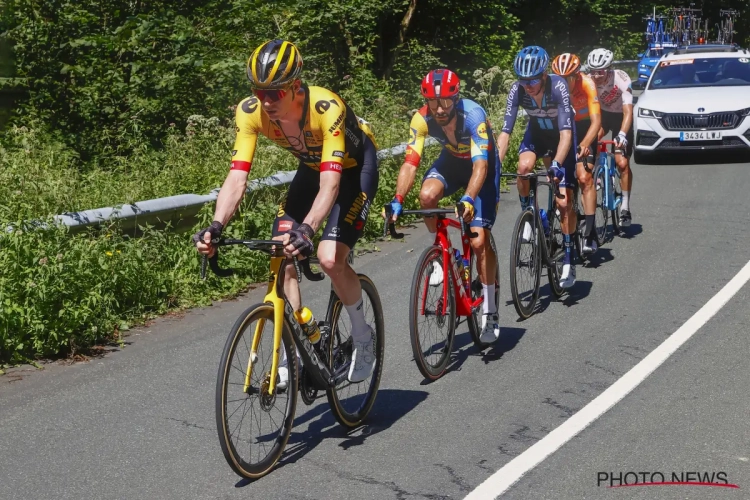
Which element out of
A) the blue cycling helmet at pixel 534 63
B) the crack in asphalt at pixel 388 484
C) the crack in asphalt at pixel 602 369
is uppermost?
the blue cycling helmet at pixel 534 63

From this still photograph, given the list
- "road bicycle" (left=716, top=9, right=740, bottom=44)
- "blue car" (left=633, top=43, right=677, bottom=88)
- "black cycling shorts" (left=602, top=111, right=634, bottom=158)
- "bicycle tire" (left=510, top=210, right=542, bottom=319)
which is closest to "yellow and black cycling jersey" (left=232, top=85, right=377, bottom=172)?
"bicycle tire" (left=510, top=210, right=542, bottom=319)

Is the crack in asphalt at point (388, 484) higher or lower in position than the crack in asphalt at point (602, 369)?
higher

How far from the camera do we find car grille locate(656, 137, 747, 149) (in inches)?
650

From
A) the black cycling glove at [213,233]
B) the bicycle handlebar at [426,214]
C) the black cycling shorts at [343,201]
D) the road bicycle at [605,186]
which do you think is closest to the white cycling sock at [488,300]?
the bicycle handlebar at [426,214]

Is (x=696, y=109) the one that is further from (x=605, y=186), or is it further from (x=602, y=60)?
(x=605, y=186)

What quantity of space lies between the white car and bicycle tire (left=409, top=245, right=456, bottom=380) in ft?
35.5

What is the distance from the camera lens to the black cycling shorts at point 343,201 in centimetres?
573

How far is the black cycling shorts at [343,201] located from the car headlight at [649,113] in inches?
472

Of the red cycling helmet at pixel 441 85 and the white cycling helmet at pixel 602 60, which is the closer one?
the red cycling helmet at pixel 441 85

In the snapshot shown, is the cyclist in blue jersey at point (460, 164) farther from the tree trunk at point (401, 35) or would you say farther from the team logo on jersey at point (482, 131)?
the tree trunk at point (401, 35)

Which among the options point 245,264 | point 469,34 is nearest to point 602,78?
point 245,264

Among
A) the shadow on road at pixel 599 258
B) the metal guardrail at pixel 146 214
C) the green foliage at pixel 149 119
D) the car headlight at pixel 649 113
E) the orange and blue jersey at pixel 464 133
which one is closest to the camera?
the orange and blue jersey at pixel 464 133

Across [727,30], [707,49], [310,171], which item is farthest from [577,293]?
[727,30]

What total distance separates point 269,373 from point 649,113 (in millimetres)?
13299
